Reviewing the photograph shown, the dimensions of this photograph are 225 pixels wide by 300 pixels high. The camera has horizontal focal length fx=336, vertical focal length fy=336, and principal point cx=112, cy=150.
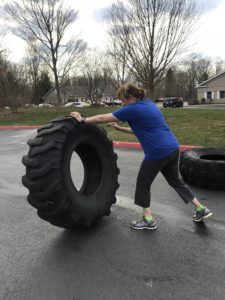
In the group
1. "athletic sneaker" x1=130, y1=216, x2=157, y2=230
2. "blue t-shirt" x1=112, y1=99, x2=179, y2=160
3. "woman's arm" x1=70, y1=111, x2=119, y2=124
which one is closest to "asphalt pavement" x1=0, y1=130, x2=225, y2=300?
"athletic sneaker" x1=130, y1=216, x2=157, y2=230

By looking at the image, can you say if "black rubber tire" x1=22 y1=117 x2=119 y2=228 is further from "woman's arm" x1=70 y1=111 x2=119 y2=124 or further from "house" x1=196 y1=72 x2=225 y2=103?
"house" x1=196 y1=72 x2=225 y2=103

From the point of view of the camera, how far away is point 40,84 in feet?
234

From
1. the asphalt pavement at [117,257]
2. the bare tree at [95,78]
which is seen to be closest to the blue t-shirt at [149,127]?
the asphalt pavement at [117,257]

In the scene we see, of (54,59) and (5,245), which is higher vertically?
(54,59)

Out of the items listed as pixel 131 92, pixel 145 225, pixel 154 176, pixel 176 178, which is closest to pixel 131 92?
pixel 131 92

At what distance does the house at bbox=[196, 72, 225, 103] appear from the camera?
5512cm

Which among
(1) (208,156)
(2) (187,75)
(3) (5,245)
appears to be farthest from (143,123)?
(2) (187,75)

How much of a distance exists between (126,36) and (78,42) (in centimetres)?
1240

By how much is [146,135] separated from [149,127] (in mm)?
102

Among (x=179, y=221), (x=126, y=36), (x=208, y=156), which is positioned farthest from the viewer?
(x=126, y=36)

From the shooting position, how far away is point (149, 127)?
12.6ft

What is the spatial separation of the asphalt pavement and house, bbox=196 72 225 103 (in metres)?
53.3

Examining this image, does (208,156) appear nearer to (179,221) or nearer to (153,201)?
(153,201)

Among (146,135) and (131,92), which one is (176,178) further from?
(131,92)
